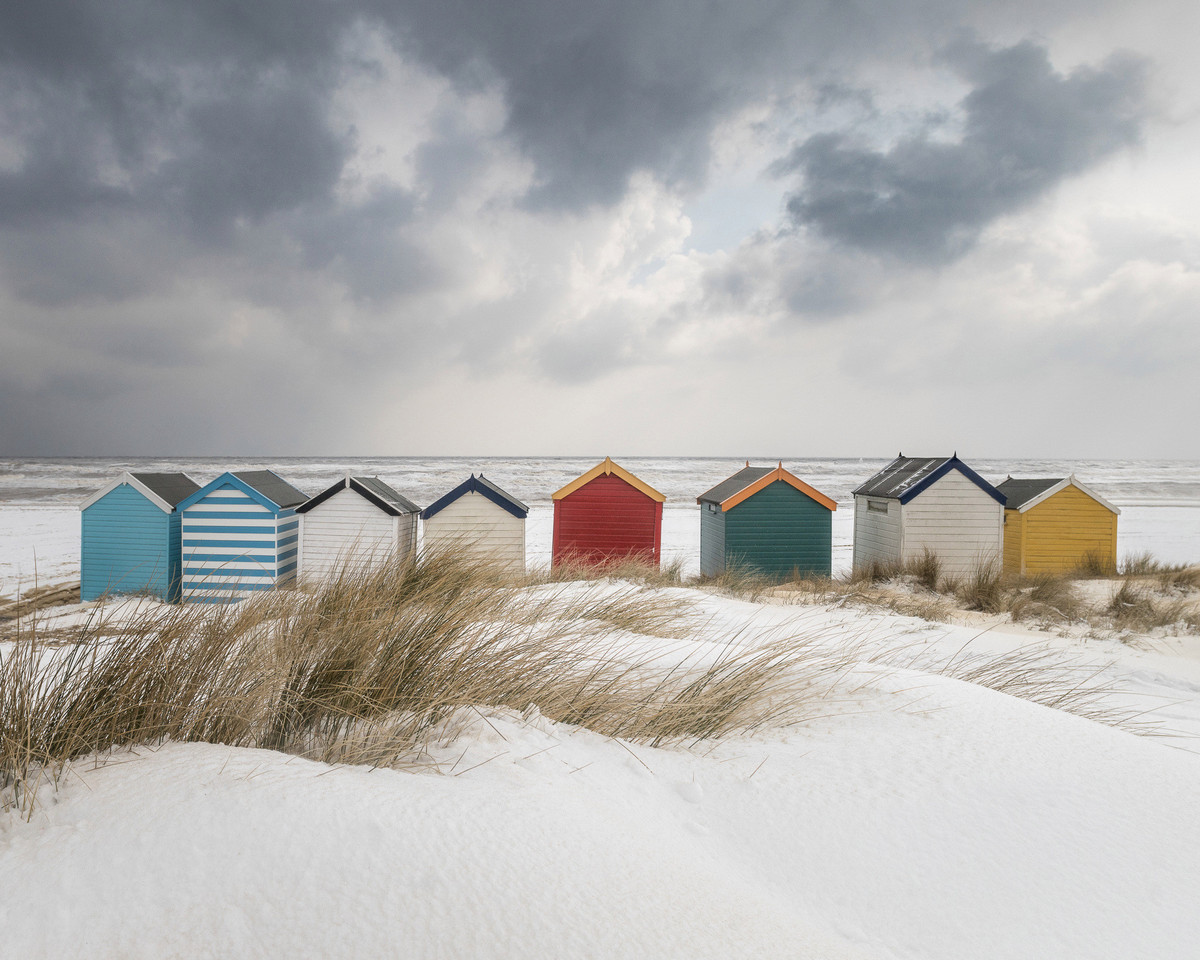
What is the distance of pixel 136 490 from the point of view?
32.3 feet

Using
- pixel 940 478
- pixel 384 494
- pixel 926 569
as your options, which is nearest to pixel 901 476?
pixel 940 478

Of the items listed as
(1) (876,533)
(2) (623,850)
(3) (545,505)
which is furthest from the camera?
(3) (545,505)

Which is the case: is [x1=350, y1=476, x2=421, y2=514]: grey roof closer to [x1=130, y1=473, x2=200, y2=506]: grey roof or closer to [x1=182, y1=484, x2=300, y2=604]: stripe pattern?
[x1=182, y1=484, x2=300, y2=604]: stripe pattern

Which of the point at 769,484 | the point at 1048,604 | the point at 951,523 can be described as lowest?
the point at 1048,604

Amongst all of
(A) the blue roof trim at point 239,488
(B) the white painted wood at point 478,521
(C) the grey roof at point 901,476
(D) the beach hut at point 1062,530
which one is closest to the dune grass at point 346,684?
(B) the white painted wood at point 478,521

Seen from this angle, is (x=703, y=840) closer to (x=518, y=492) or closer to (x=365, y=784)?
(x=365, y=784)

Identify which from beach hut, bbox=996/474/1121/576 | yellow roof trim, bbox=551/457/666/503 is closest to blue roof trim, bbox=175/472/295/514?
yellow roof trim, bbox=551/457/666/503

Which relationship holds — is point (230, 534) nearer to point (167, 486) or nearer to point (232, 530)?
point (232, 530)

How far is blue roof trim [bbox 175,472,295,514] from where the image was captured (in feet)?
31.6

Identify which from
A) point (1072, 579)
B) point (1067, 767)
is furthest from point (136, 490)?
point (1072, 579)

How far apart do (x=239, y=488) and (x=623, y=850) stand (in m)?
9.72

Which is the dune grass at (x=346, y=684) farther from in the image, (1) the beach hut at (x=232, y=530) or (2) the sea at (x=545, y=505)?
(1) the beach hut at (x=232, y=530)

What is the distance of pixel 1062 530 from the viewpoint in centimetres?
1206

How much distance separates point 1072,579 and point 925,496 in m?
2.79
